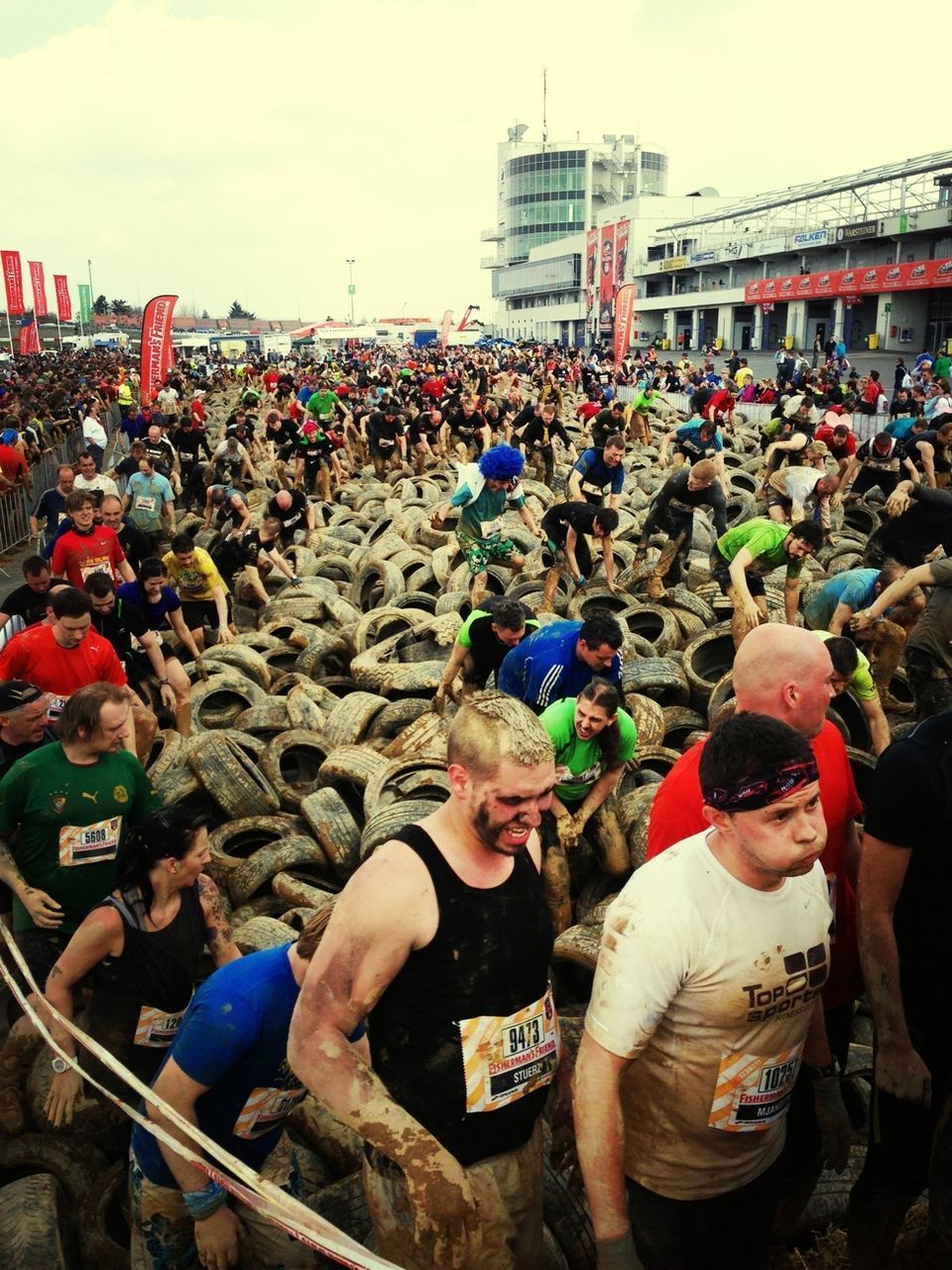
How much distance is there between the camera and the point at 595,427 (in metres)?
15.1

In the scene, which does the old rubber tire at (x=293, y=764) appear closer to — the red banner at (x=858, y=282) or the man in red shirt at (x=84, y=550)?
the man in red shirt at (x=84, y=550)

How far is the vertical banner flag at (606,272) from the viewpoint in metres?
66.1

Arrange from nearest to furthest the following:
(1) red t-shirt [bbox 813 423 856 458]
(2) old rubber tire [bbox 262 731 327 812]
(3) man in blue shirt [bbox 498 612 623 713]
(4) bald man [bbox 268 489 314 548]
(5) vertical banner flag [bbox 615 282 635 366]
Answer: (3) man in blue shirt [bbox 498 612 623 713]
(2) old rubber tire [bbox 262 731 327 812]
(4) bald man [bbox 268 489 314 548]
(1) red t-shirt [bbox 813 423 856 458]
(5) vertical banner flag [bbox 615 282 635 366]

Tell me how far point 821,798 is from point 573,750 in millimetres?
1731

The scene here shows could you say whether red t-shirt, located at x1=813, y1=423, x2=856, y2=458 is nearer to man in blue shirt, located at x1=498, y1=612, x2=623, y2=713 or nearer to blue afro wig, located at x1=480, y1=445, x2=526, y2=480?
blue afro wig, located at x1=480, y1=445, x2=526, y2=480

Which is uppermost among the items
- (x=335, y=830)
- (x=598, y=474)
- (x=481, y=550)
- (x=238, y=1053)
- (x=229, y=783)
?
(x=598, y=474)

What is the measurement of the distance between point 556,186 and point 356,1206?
419 ft

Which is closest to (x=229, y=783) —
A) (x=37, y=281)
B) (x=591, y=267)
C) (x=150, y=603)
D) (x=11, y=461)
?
(x=150, y=603)

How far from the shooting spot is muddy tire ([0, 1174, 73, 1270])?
3285mm

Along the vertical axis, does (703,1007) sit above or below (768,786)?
below

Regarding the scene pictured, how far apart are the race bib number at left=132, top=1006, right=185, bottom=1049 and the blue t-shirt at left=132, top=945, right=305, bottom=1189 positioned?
0.70m

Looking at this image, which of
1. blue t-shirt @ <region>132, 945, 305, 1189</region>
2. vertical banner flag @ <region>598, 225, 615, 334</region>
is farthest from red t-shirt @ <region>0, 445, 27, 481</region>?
vertical banner flag @ <region>598, 225, 615, 334</region>

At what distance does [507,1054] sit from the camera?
2.40 meters

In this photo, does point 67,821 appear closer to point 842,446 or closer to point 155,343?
point 842,446
